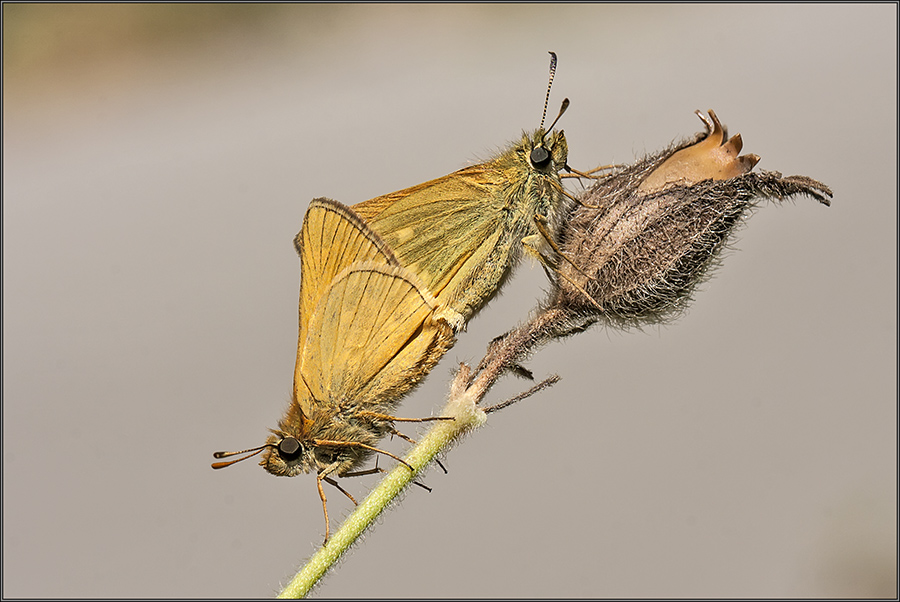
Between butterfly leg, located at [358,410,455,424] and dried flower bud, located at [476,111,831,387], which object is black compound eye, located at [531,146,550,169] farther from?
butterfly leg, located at [358,410,455,424]

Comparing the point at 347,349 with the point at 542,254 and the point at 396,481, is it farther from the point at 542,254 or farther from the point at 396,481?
the point at 542,254

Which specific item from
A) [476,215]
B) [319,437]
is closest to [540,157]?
[476,215]

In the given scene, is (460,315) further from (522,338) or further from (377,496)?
(377,496)

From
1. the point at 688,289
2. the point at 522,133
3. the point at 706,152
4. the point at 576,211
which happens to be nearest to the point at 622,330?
the point at 688,289

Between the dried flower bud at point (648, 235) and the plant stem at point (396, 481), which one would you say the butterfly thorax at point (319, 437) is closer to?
the plant stem at point (396, 481)

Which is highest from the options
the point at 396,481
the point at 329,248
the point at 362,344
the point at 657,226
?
the point at 329,248

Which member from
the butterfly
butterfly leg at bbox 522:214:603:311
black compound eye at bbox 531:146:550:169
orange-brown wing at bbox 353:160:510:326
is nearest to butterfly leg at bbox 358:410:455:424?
the butterfly

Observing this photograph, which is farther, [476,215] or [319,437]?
[476,215]
